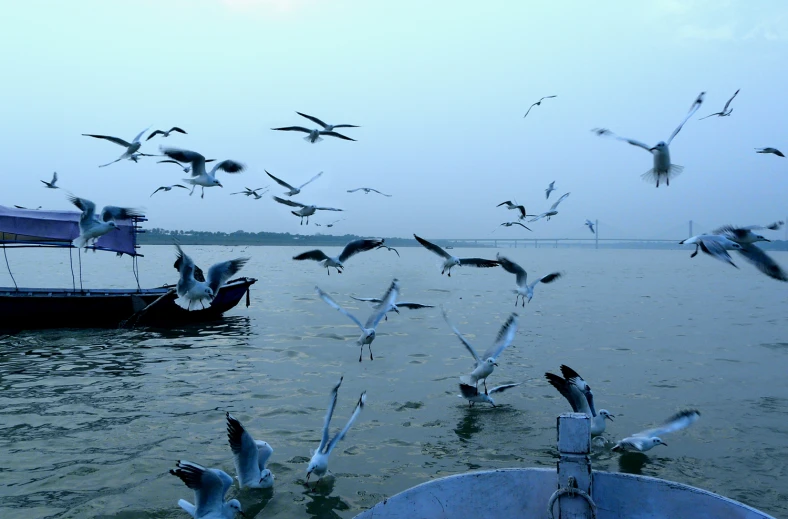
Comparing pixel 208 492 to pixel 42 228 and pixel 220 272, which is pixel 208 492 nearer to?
pixel 220 272

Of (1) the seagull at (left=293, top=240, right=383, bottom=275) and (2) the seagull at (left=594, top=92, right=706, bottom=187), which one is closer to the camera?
(2) the seagull at (left=594, top=92, right=706, bottom=187)

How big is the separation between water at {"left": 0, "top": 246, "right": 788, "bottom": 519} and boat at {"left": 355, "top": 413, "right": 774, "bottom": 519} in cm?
202

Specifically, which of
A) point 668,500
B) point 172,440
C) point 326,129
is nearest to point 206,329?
point 326,129

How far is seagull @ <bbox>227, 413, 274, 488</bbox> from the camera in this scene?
21.1ft

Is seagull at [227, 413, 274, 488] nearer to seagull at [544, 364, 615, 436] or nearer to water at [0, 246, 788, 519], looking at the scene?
water at [0, 246, 788, 519]

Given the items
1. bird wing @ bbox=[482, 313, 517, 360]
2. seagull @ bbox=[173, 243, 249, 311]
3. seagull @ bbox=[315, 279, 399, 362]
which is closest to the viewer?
seagull @ bbox=[173, 243, 249, 311]

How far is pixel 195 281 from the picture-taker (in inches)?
366

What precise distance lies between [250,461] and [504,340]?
516 cm

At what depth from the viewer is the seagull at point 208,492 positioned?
5.39m

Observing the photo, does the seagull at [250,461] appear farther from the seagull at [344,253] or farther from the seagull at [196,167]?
the seagull at [196,167]

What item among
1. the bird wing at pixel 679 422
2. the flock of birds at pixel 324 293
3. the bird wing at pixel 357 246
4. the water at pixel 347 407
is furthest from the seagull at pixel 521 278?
the bird wing at pixel 679 422

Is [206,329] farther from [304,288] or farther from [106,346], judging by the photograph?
[304,288]

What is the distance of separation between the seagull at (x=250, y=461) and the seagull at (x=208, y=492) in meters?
0.79

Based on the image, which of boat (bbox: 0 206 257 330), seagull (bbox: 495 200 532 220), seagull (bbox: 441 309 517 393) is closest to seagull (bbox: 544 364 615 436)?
seagull (bbox: 441 309 517 393)
